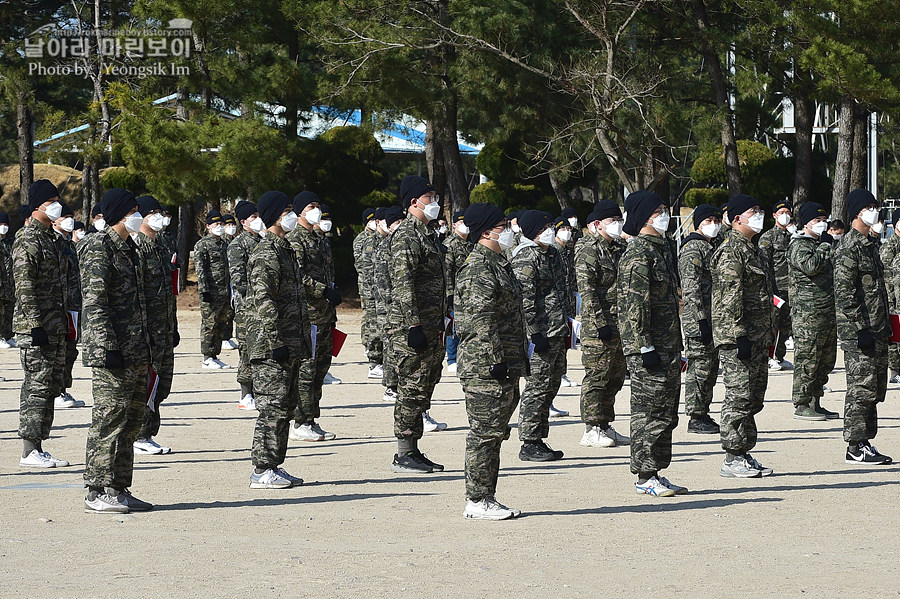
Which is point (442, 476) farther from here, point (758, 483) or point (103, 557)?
point (103, 557)

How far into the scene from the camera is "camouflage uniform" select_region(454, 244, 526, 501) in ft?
24.8

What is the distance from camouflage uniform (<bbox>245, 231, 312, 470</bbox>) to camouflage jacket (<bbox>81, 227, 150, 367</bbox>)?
3.18 ft

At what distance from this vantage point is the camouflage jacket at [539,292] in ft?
34.9

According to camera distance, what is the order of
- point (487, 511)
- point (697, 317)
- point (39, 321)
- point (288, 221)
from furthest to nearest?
point (697, 317)
point (39, 321)
point (288, 221)
point (487, 511)

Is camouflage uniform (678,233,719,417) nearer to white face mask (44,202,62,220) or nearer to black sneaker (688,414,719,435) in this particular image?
black sneaker (688,414,719,435)

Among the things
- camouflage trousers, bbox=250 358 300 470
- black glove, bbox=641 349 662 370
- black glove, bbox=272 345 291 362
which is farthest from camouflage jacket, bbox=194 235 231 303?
black glove, bbox=641 349 662 370

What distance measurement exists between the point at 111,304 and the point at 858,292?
5.91 metres

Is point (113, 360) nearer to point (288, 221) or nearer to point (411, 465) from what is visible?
point (288, 221)

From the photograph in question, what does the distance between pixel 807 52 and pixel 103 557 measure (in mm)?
20325

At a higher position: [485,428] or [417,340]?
[417,340]

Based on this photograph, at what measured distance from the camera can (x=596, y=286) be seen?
10469 millimetres

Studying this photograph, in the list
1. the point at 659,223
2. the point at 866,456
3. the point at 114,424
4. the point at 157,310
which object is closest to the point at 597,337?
the point at 659,223

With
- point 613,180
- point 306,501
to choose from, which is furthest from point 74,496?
point 613,180

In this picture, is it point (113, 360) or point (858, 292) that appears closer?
point (113, 360)
